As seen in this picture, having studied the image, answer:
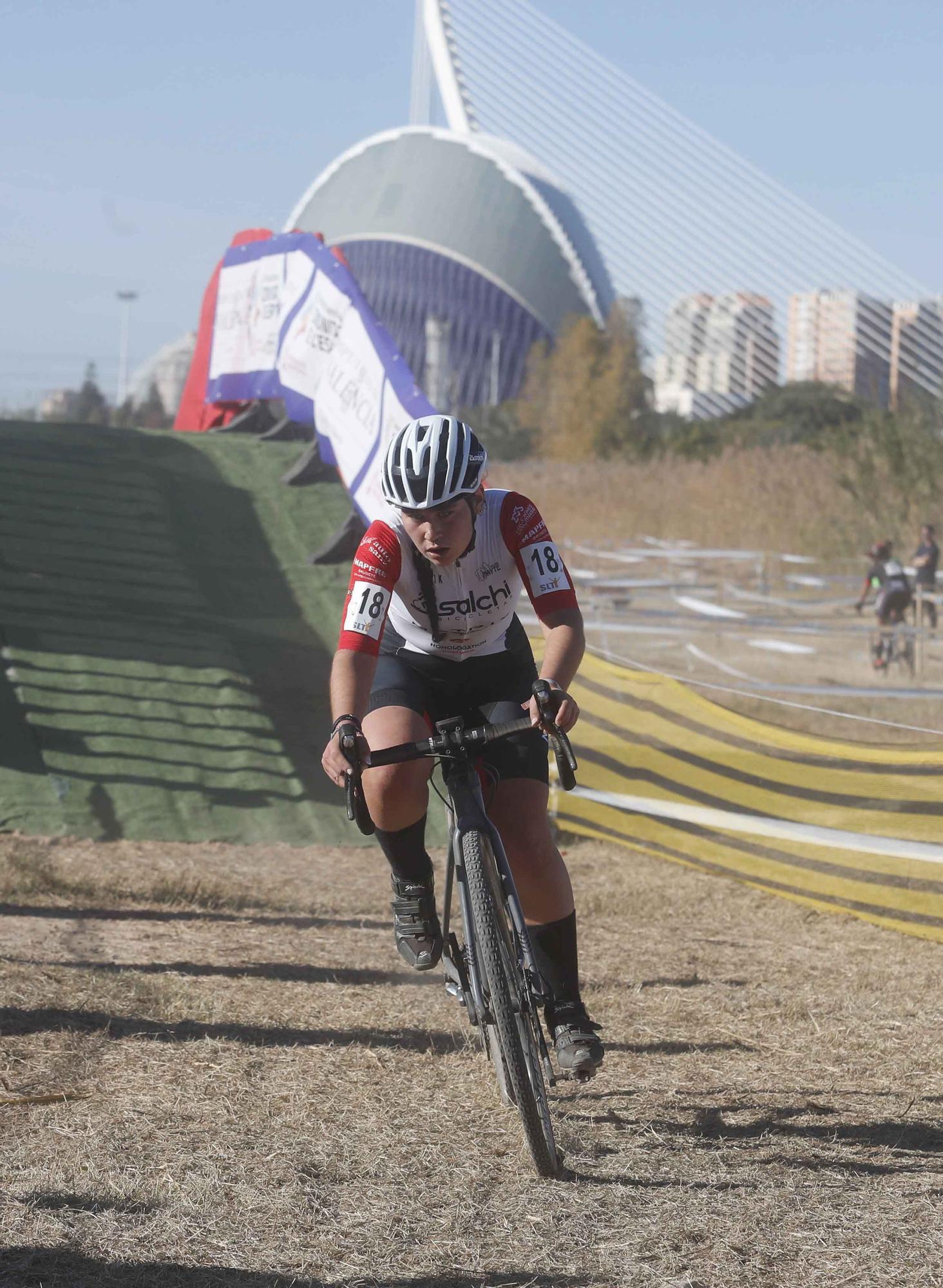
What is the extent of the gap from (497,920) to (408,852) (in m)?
0.52

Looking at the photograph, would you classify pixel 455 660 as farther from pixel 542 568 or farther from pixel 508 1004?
pixel 508 1004

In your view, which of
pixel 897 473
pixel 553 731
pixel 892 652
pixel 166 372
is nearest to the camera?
pixel 553 731

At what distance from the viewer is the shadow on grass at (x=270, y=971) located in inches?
229

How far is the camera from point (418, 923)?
14.2ft

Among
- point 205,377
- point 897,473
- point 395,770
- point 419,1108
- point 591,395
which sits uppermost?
point 591,395

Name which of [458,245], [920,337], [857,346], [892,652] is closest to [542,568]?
[892,652]

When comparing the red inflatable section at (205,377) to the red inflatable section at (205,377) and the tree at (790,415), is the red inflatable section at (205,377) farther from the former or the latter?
the tree at (790,415)

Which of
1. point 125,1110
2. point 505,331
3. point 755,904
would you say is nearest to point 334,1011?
point 125,1110

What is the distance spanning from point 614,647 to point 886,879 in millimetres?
12750

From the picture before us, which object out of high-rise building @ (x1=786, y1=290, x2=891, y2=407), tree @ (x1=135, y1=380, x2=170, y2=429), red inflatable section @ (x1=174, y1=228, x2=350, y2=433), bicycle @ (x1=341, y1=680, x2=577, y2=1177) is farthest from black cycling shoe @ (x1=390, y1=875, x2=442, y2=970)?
tree @ (x1=135, y1=380, x2=170, y2=429)

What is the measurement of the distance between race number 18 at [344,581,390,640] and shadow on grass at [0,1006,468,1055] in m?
1.78

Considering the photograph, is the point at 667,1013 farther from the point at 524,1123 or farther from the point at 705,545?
the point at 705,545

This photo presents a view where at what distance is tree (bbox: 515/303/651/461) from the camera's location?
59906 mm

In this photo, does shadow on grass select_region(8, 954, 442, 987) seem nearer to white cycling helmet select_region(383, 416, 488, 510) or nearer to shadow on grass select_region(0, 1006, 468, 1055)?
shadow on grass select_region(0, 1006, 468, 1055)
